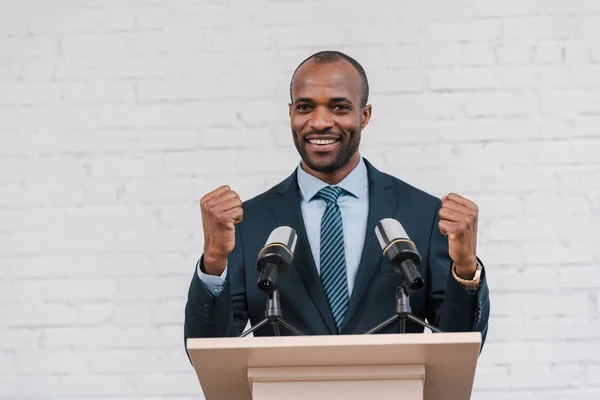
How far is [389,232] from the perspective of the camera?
206 cm

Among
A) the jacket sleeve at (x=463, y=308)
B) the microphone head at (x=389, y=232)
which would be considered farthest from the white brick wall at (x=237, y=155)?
the microphone head at (x=389, y=232)

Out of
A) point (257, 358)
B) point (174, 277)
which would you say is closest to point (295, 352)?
point (257, 358)

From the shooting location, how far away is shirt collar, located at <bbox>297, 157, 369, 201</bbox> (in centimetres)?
268

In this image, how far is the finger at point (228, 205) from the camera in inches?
86.4

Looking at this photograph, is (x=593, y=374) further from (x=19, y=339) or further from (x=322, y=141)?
(x=19, y=339)

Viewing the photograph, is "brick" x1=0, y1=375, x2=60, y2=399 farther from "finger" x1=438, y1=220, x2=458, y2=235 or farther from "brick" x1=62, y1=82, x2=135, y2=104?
"finger" x1=438, y1=220, x2=458, y2=235

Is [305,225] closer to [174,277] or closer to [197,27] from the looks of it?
[174,277]

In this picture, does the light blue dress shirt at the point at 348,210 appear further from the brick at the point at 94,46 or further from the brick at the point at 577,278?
the brick at the point at 94,46

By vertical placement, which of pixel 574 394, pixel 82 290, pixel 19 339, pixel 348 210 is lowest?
pixel 574 394

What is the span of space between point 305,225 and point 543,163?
2.93ft

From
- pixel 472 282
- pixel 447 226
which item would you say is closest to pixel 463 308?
pixel 472 282

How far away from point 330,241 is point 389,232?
0.52 metres

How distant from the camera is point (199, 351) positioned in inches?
71.7

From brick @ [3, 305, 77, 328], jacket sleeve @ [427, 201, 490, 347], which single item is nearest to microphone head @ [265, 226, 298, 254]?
jacket sleeve @ [427, 201, 490, 347]
